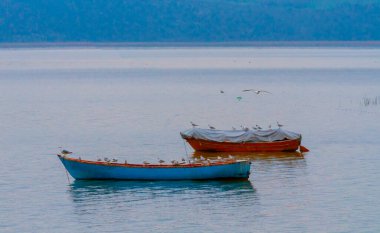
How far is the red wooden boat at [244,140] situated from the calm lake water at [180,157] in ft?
2.62

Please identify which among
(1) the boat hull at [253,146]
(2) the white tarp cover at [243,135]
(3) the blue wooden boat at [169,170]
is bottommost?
(3) the blue wooden boat at [169,170]

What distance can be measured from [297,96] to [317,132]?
31.6 meters

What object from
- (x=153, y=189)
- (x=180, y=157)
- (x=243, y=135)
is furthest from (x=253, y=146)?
(x=153, y=189)

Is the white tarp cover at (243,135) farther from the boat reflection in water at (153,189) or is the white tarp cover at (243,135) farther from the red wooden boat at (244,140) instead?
the boat reflection in water at (153,189)

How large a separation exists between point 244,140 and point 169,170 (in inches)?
371

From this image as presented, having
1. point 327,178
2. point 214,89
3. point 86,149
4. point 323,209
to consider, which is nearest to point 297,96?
point 214,89

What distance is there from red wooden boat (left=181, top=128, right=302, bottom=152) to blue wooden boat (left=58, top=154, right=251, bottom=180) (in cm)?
788

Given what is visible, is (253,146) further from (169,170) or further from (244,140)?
(169,170)

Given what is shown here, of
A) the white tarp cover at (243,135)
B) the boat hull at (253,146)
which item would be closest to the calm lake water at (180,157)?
the boat hull at (253,146)

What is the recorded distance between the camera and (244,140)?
46.1 metres

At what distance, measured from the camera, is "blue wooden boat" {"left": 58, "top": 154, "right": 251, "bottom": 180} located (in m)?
37.3

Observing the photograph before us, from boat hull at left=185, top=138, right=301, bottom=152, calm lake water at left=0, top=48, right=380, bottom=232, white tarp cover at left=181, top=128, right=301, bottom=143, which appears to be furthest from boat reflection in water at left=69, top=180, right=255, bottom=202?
white tarp cover at left=181, top=128, right=301, bottom=143

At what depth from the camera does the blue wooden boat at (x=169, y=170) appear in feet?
122

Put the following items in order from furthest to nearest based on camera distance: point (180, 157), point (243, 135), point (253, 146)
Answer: point (243, 135) < point (253, 146) < point (180, 157)
